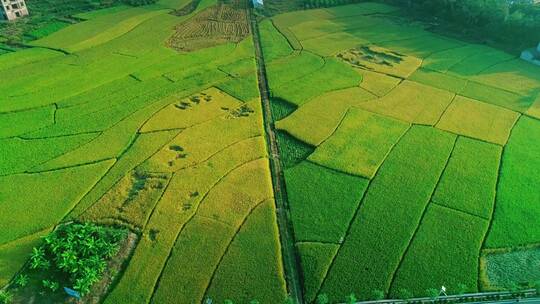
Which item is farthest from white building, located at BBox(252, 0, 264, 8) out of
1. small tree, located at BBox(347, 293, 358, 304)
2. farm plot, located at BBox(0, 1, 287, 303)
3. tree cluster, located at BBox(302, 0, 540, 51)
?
small tree, located at BBox(347, 293, 358, 304)

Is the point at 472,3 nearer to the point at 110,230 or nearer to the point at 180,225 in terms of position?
the point at 180,225

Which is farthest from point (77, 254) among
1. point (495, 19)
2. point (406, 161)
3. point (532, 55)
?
point (495, 19)

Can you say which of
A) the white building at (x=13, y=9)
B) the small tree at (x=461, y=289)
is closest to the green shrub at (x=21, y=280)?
the small tree at (x=461, y=289)

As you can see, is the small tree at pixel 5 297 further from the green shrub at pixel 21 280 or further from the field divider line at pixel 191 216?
the field divider line at pixel 191 216

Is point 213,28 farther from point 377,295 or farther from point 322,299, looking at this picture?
point 377,295

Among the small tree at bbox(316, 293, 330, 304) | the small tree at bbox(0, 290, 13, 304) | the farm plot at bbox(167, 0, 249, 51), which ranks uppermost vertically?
the farm plot at bbox(167, 0, 249, 51)

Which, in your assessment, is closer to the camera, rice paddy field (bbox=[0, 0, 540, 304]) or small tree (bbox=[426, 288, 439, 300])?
small tree (bbox=[426, 288, 439, 300])

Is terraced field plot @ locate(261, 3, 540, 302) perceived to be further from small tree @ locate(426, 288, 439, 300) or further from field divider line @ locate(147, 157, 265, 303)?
field divider line @ locate(147, 157, 265, 303)
